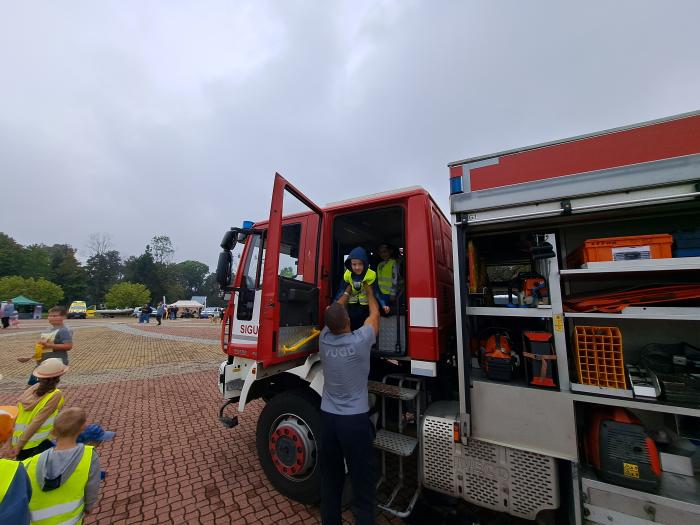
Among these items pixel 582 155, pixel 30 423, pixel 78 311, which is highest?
pixel 582 155

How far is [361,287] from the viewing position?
10.1ft

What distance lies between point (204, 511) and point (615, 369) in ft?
12.6

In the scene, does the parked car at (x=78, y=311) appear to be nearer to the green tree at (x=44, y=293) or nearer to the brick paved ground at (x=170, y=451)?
the green tree at (x=44, y=293)

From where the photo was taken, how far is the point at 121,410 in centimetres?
575

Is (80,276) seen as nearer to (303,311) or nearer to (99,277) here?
(99,277)

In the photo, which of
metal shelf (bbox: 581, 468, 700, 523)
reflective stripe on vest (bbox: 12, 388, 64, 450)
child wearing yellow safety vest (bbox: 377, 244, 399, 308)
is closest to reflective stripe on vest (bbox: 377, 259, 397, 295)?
child wearing yellow safety vest (bbox: 377, 244, 399, 308)

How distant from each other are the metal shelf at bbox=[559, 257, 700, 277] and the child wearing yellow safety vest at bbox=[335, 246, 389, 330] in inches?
62.9

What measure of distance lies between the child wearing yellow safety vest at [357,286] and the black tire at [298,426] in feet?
3.05

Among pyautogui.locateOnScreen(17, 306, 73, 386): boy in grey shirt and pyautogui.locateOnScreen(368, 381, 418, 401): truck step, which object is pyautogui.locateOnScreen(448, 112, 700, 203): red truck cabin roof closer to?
pyautogui.locateOnScreen(368, 381, 418, 401): truck step

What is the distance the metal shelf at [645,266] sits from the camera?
1867 millimetres

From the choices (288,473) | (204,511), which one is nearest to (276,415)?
(288,473)

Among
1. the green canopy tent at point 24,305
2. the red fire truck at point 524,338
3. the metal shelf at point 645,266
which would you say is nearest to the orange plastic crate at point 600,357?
the red fire truck at point 524,338

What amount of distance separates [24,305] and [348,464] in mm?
56881

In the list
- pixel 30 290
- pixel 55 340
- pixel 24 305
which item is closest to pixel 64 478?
pixel 55 340
